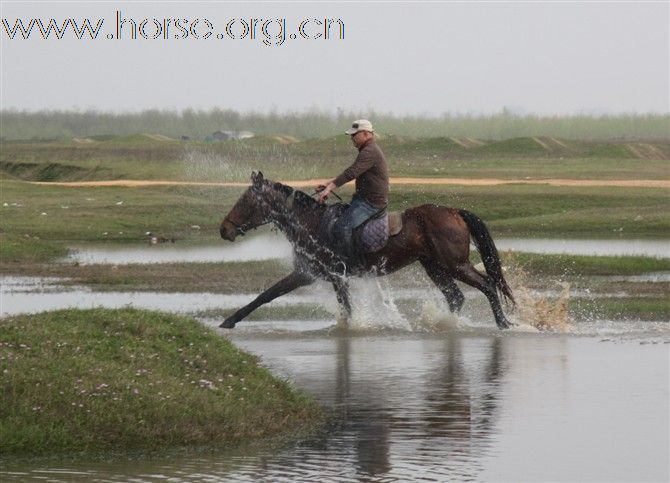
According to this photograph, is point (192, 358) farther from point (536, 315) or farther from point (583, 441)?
point (536, 315)

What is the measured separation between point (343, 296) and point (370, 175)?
1.52 meters

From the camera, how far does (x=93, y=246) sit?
112 ft

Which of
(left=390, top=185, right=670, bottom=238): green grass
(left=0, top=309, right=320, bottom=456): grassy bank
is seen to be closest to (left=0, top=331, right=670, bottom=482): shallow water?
(left=0, top=309, right=320, bottom=456): grassy bank

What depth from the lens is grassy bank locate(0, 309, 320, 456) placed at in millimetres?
11078

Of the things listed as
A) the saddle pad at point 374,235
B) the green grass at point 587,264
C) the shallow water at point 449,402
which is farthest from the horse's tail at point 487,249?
the green grass at point 587,264

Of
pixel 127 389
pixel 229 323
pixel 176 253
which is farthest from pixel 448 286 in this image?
pixel 176 253

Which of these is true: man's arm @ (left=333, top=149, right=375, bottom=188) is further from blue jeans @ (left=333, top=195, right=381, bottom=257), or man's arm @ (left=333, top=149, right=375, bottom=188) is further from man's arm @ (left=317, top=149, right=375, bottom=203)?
blue jeans @ (left=333, top=195, right=381, bottom=257)

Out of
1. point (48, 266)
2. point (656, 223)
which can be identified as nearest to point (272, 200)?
point (48, 266)

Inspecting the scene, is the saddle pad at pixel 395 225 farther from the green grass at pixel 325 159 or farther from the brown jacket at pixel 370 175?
the green grass at pixel 325 159

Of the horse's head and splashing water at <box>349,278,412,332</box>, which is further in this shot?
the horse's head

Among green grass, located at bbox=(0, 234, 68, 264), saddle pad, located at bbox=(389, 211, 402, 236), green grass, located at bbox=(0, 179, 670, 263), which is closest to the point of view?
saddle pad, located at bbox=(389, 211, 402, 236)

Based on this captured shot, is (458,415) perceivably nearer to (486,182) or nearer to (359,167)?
(359,167)

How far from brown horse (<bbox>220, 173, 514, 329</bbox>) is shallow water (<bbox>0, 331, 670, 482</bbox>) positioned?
110cm

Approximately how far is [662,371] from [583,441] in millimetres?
3598
